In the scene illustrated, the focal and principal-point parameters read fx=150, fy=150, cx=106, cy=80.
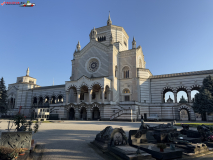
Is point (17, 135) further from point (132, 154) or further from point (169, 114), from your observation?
point (169, 114)

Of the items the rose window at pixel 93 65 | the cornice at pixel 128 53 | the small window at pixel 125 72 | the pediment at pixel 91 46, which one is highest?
the pediment at pixel 91 46

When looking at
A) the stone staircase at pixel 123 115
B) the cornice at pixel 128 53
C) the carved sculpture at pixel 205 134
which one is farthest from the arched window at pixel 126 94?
the carved sculpture at pixel 205 134

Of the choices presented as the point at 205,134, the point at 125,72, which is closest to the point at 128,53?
the point at 125,72

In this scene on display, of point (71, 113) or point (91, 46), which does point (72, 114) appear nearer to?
point (71, 113)

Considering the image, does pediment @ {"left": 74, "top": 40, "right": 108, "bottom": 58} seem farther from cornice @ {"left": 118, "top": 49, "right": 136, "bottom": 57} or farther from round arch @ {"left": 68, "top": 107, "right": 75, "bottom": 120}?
round arch @ {"left": 68, "top": 107, "right": 75, "bottom": 120}

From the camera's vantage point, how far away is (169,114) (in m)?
39.4

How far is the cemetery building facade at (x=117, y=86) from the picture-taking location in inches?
1492

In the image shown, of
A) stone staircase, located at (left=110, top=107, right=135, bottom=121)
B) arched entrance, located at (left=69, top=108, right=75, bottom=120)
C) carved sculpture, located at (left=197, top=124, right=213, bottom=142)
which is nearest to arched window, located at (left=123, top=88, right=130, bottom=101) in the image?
stone staircase, located at (left=110, top=107, right=135, bottom=121)

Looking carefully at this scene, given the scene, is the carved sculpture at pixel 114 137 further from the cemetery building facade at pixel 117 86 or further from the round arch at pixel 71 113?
the round arch at pixel 71 113

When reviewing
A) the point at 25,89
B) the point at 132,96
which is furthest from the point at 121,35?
the point at 25,89

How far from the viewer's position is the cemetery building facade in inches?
1492

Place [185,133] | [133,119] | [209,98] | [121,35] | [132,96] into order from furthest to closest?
[121,35] < [132,96] < [133,119] < [209,98] < [185,133]

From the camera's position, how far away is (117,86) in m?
43.3

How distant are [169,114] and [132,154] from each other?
1415 inches
